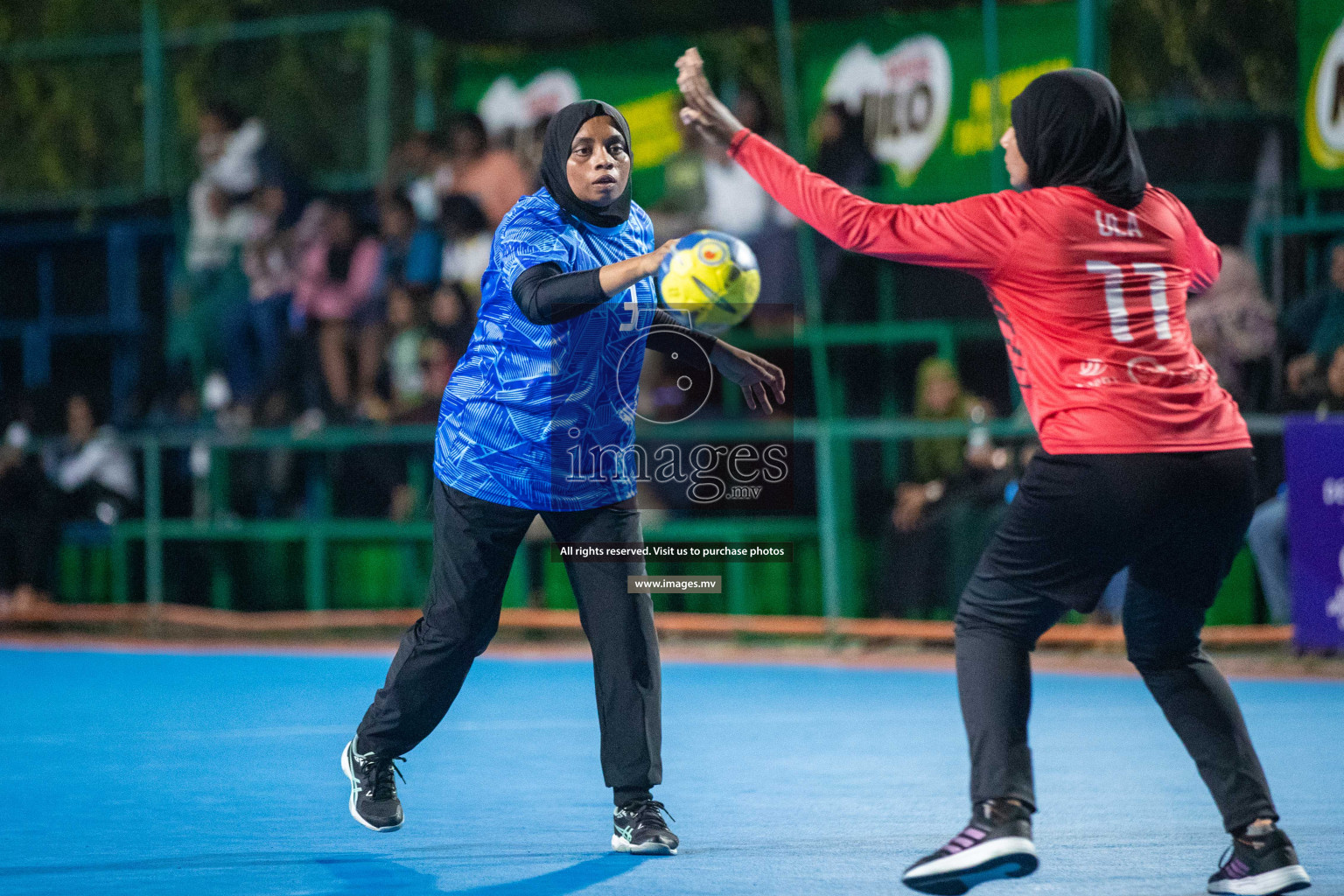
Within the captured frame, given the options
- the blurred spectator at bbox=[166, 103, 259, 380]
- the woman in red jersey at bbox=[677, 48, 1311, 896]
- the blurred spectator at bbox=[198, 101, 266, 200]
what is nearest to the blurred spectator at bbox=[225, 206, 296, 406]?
the blurred spectator at bbox=[166, 103, 259, 380]

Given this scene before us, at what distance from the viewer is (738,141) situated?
4500 mm

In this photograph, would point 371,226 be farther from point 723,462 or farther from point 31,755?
point 31,755

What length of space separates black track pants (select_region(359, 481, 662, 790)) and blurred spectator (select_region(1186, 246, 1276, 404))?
6.58 meters

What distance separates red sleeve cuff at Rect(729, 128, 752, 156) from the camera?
177 inches

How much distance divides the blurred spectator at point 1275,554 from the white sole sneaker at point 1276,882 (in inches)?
237

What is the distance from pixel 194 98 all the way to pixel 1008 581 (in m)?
16.9

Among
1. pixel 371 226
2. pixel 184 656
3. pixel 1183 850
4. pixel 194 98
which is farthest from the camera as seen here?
pixel 194 98

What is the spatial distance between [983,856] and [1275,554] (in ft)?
21.9

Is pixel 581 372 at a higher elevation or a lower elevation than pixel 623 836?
higher

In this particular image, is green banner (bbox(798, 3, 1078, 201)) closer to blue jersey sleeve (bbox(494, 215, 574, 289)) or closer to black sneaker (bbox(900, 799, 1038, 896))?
blue jersey sleeve (bbox(494, 215, 574, 289))

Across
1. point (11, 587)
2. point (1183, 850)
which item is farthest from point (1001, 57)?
point (11, 587)

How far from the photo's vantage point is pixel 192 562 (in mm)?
13125

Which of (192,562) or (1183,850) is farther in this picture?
(192,562)

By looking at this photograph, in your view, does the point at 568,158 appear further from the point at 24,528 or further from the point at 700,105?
the point at 24,528
